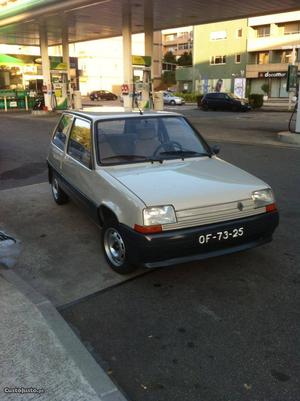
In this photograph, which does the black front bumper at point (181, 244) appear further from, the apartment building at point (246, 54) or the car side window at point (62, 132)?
the apartment building at point (246, 54)

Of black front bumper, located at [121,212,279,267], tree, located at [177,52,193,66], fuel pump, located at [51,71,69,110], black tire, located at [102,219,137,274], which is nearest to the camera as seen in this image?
black front bumper, located at [121,212,279,267]

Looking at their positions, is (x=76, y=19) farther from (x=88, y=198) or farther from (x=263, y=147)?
(x=88, y=198)

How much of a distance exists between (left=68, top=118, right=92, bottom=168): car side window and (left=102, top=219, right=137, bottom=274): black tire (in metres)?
0.90

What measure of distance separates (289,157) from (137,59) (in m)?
14.3

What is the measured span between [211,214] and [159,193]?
52cm

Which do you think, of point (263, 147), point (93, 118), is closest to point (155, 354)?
point (93, 118)

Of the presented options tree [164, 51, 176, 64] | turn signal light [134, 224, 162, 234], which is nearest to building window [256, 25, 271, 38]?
tree [164, 51, 176, 64]

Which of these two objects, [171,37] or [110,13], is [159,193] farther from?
[171,37]

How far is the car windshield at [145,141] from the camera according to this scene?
189 inches

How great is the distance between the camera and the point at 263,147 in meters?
12.6

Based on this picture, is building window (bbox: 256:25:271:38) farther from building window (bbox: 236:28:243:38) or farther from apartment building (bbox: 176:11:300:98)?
building window (bbox: 236:28:243:38)

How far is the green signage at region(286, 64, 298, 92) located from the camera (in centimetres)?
1647

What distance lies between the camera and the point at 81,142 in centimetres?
531

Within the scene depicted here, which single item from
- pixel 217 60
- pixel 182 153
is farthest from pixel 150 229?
pixel 217 60
